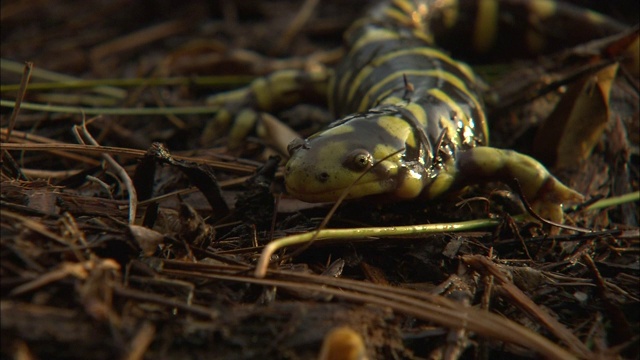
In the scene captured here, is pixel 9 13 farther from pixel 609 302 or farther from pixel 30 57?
pixel 609 302

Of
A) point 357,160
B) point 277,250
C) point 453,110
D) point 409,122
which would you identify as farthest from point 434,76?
point 277,250

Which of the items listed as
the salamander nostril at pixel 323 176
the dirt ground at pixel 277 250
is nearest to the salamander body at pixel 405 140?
the salamander nostril at pixel 323 176

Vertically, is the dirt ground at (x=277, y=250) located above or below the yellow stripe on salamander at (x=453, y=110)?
below

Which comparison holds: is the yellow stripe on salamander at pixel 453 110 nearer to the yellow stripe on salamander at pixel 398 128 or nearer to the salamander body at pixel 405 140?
the salamander body at pixel 405 140

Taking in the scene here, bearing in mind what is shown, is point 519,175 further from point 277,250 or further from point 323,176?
point 277,250

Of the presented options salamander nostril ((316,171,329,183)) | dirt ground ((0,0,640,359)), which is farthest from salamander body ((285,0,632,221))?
dirt ground ((0,0,640,359))

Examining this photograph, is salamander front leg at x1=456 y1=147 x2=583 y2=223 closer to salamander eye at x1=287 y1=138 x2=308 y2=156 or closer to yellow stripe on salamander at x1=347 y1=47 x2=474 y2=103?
salamander eye at x1=287 y1=138 x2=308 y2=156
